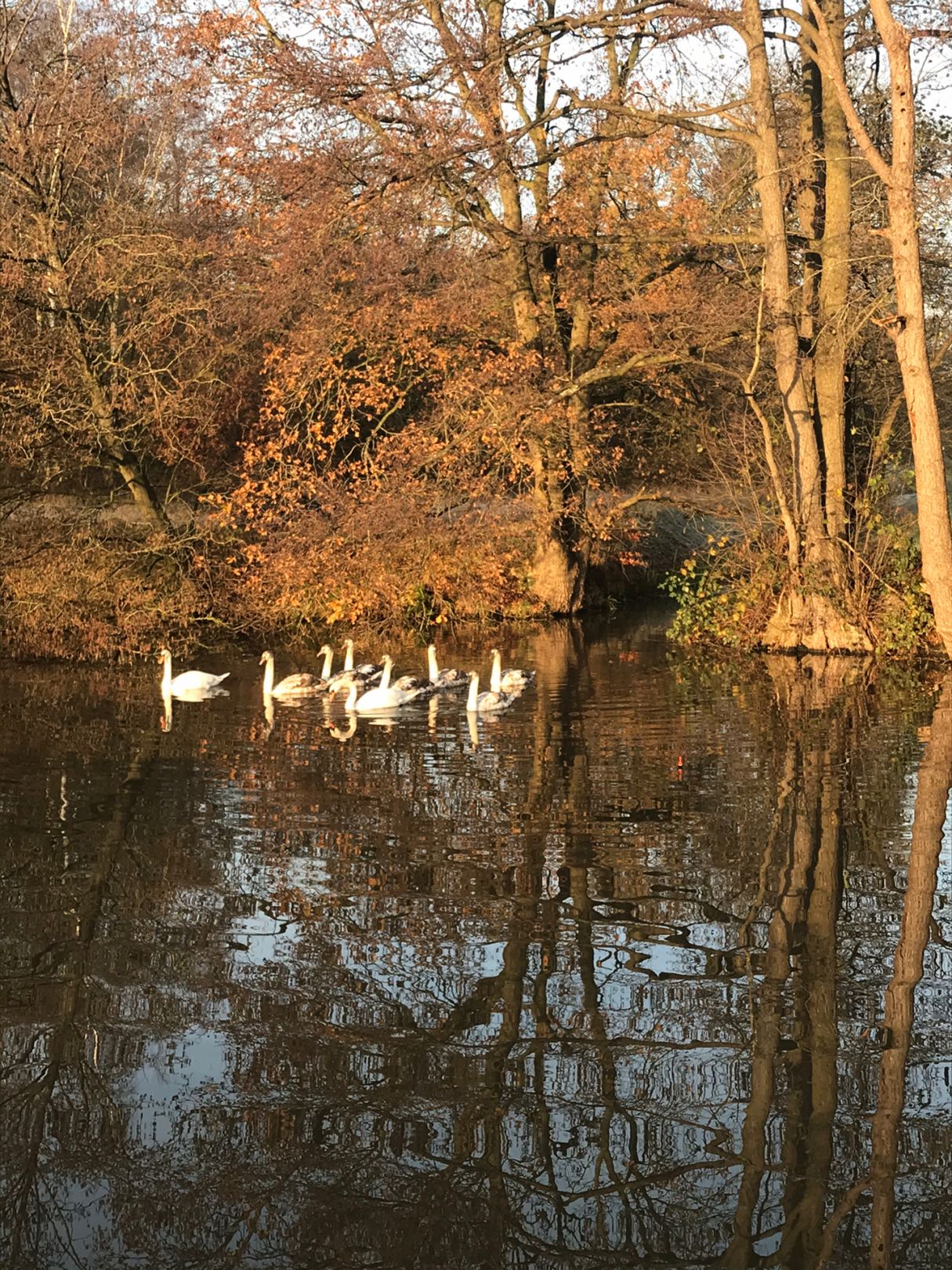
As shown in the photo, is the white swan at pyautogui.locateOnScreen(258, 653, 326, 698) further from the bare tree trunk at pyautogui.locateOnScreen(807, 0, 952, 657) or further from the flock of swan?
the bare tree trunk at pyautogui.locateOnScreen(807, 0, 952, 657)

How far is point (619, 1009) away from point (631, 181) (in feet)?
65.6

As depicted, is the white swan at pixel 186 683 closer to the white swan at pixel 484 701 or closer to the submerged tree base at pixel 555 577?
the white swan at pixel 484 701

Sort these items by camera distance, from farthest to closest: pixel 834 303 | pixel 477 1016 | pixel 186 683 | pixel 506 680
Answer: pixel 834 303 → pixel 506 680 → pixel 186 683 → pixel 477 1016

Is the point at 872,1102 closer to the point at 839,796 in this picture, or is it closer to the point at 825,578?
the point at 839,796

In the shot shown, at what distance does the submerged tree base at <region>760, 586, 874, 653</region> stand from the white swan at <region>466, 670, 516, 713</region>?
5315mm

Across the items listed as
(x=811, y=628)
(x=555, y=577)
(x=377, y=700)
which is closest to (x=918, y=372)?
(x=811, y=628)

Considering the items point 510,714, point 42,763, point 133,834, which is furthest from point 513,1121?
point 510,714

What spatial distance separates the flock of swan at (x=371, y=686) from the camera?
16.6m

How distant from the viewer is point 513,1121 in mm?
5551

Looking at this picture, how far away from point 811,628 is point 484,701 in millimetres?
6128

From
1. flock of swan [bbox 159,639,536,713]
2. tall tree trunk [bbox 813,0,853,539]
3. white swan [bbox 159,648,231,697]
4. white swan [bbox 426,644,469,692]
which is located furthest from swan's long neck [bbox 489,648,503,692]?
tall tree trunk [bbox 813,0,853,539]

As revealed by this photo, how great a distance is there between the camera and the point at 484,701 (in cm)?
1644

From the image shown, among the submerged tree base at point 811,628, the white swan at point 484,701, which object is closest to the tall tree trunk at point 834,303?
the submerged tree base at point 811,628

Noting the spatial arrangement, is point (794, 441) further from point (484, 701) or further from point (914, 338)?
point (484, 701)
